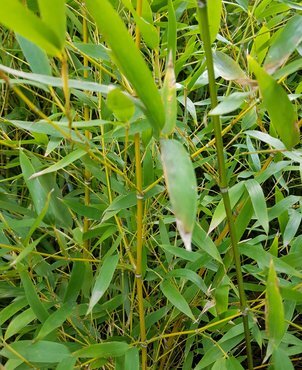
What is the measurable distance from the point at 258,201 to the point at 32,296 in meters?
0.33

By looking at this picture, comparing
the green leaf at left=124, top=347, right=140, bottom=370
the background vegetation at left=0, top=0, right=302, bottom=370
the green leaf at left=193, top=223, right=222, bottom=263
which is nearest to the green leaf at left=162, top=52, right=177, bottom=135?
the background vegetation at left=0, top=0, right=302, bottom=370

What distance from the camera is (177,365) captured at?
36.4 inches

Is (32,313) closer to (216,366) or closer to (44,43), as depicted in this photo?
(216,366)

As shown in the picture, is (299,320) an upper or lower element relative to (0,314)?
lower

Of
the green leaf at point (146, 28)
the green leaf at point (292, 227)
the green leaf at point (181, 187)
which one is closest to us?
the green leaf at point (181, 187)

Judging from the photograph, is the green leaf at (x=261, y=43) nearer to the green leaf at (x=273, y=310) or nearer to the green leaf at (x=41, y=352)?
the green leaf at (x=273, y=310)

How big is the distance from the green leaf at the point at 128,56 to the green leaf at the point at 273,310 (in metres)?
Answer: 0.20

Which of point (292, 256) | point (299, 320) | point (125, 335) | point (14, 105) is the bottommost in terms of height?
point (299, 320)

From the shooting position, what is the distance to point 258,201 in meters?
0.67

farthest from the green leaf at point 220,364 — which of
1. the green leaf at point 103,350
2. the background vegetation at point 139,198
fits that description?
the green leaf at point 103,350

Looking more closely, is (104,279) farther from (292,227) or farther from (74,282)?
(292,227)

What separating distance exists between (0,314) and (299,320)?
0.64 meters

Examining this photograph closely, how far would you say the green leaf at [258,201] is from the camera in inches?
25.6

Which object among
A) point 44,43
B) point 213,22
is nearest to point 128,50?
point 44,43
